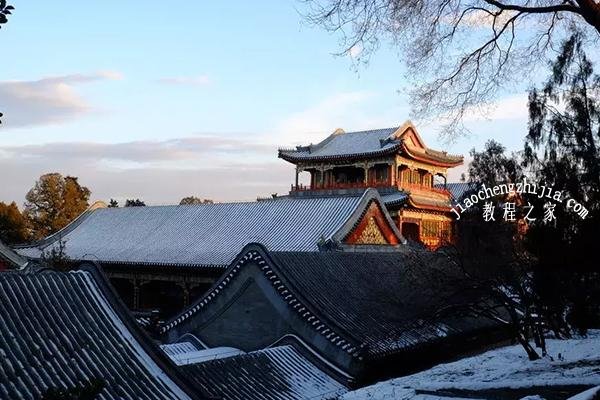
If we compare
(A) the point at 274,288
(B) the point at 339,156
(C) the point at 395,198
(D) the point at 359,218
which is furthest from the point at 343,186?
(A) the point at 274,288

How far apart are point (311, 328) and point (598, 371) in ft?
18.6

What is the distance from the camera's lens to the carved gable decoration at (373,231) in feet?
75.1

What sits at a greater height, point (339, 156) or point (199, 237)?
point (339, 156)

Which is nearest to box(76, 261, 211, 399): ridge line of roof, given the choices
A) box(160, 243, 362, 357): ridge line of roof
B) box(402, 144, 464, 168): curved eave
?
box(160, 243, 362, 357): ridge line of roof

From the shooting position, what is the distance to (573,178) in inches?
445

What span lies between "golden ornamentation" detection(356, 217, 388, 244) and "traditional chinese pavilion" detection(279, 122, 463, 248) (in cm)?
833

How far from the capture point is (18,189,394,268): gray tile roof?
77.7 ft

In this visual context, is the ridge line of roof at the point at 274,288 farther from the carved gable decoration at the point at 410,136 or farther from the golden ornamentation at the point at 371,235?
the carved gable decoration at the point at 410,136

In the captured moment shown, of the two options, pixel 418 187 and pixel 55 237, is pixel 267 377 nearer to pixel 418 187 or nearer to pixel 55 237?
pixel 55 237

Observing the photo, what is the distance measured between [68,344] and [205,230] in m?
19.3

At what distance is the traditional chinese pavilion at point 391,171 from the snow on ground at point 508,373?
61.7 feet

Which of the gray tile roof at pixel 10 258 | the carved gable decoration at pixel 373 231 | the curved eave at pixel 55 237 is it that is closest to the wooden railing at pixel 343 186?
the carved gable decoration at pixel 373 231

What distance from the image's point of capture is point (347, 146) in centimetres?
3744

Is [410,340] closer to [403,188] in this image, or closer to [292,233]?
[292,233]
